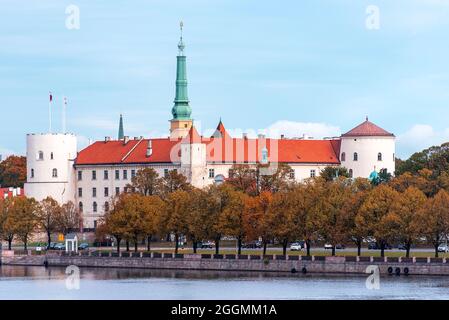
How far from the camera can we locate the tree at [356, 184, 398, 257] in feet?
328

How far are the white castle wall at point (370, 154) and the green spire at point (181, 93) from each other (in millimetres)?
25452

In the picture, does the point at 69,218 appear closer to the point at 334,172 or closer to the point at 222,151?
the point at 222,151

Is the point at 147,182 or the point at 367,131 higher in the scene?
the point at 367,131

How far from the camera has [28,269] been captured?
114 metres

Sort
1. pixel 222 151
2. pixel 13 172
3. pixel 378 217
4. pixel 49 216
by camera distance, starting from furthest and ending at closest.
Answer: pixel 13 172, pixel 222 151, pixel 49 216, pixel 378 217

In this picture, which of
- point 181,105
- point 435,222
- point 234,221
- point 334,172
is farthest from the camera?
point 181,105

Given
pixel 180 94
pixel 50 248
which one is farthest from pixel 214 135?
pixel 50 248

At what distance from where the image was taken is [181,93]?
177m

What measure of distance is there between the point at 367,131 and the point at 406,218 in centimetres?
5809

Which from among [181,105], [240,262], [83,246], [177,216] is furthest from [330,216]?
[181,105]

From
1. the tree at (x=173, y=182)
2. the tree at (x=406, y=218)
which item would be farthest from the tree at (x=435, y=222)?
the tree at (x=173, y=182)

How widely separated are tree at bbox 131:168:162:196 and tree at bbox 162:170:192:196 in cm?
69

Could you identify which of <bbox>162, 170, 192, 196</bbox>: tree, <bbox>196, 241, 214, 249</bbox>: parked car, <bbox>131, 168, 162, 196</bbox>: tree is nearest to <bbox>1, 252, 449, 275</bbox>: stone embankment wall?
<bbox>196, 241, 214, 249</bbox>: parked car

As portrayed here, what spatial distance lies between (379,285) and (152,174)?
62637 mm
